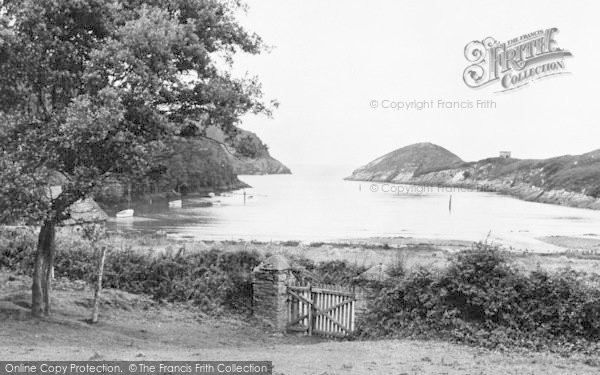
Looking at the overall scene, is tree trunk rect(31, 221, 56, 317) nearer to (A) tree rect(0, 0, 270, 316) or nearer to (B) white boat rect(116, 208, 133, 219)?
(A) tree rect(0, 0, 270, 316)

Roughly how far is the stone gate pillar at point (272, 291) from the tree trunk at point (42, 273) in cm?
602

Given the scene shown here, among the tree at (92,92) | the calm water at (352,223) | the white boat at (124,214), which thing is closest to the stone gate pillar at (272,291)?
the tree at (92,92)

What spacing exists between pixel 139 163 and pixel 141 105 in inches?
49.5

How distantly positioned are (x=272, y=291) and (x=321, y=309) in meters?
1.66

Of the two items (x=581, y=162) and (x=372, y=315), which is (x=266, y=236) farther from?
(x=581, y=162)

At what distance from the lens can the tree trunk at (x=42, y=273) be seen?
1408cm

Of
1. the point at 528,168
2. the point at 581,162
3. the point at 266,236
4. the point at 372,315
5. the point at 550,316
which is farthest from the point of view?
the point at 528,168

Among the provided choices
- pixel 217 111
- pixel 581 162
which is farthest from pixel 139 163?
pixel 581 162

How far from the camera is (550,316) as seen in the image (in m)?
13.5

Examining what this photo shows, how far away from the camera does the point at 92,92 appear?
1224cm

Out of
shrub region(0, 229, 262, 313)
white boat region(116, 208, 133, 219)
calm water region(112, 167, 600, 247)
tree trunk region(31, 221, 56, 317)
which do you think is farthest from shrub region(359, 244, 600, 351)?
white boat region(116, 208, 133, 219)

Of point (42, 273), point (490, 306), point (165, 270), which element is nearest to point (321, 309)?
point (490, 306)

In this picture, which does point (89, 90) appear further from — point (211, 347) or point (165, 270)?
point (165, 270)

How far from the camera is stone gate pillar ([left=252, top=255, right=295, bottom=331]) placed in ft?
55.6
